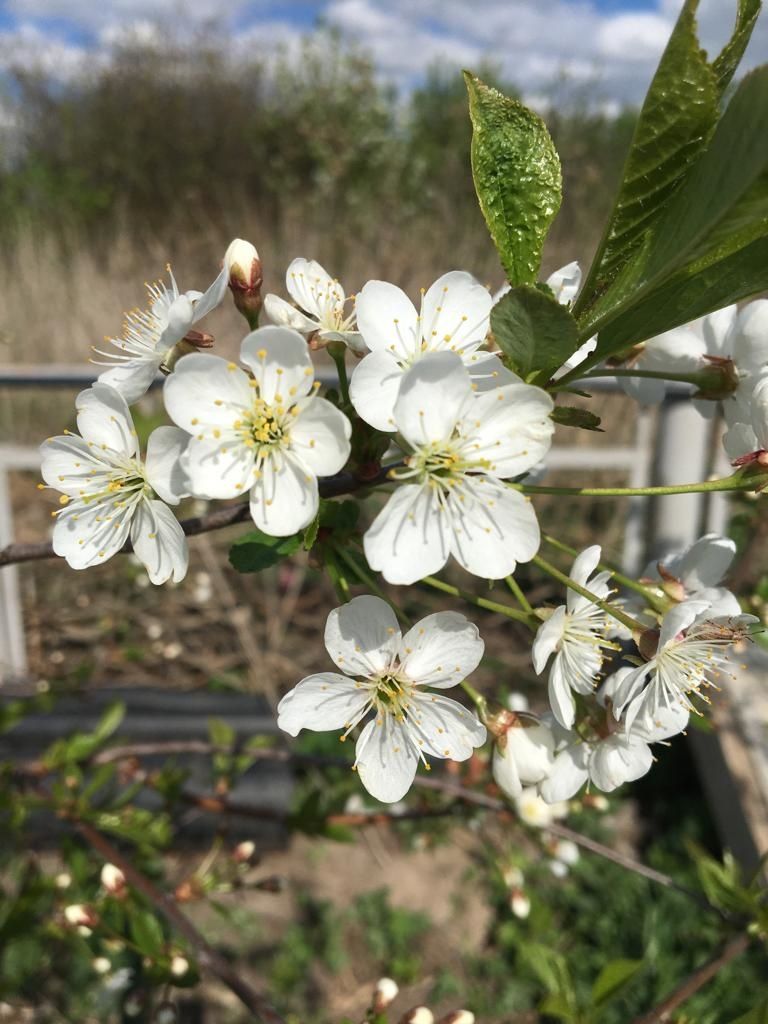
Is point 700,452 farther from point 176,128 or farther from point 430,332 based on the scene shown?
point 176,128

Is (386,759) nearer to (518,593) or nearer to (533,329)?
(518,593)

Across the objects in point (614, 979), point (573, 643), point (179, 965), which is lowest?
point (179, 965)

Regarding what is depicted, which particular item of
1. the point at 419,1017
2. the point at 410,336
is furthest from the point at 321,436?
the point at 419,1017

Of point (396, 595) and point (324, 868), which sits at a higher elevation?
point (396, 595)

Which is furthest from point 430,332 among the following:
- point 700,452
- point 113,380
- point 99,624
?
point 99,624

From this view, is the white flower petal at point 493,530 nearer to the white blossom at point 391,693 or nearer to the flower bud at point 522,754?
the white blossom at point 391,693

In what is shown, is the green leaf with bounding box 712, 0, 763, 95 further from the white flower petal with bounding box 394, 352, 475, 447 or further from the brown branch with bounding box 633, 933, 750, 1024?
the brown branch with bounding box 633, 933, 750, 1024

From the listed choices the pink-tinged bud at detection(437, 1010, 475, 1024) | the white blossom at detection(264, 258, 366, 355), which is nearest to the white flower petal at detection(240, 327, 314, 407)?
the white blossom at detection(264, 258, 366, 355)

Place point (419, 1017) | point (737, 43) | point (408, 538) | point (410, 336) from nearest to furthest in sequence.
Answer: point (737, 43)
point (408, 538)
point (410, 336)
point (419, 1017)
